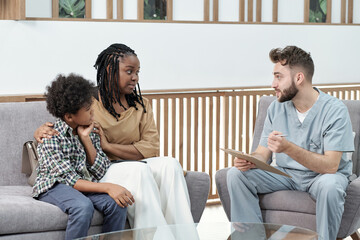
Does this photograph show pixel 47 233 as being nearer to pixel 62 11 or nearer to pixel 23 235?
pixel 23 235

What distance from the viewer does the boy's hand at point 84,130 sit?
8.97ft

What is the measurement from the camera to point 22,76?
3535mm

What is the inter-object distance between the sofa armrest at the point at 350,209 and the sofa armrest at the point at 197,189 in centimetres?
63

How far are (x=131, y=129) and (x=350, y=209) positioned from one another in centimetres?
105

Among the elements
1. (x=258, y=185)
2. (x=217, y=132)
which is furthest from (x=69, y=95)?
(x=217, y=132)

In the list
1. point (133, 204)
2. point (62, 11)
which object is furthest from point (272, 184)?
point (62, 11)

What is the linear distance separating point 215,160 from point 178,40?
85 cm

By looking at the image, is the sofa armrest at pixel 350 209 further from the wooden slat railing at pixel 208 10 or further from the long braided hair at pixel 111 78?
the wooden slat railing at pixel 208 10

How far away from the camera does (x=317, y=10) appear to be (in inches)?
184

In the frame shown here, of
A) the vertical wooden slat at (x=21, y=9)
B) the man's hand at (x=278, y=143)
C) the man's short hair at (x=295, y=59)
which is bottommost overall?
the man's hand at (x=278, y=143)

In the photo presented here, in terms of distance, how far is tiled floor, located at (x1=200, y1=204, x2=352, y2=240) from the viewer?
3.90 m

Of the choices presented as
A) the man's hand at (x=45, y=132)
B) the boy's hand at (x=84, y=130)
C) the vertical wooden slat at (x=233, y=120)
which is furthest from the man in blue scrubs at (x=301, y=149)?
the vertical wooden slat at (x=233, y=120)

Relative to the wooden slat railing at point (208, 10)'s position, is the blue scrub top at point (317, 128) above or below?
below

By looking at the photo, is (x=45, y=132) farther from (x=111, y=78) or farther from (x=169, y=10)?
(x=169, y=10)
